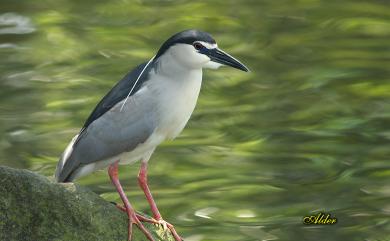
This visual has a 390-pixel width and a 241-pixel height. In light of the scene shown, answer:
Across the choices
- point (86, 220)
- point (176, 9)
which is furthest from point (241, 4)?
point (86, 220)

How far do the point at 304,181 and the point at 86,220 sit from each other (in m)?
3.63

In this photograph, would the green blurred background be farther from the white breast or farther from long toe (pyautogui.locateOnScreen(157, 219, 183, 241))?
the white breast

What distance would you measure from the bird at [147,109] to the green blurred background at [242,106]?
189 cm

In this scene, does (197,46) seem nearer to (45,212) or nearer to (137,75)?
(137,75)

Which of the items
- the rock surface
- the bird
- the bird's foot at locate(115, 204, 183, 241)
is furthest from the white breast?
the rock surface

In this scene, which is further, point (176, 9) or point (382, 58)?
point (176, 9)

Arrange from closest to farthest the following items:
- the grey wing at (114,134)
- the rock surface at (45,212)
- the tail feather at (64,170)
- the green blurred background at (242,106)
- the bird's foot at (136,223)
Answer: the rock surface at (45,212)
the bird's foot at (136,223)
the grey wing at (114,134)
the tail feather at (64,170)
the green blurred background at (242,106)

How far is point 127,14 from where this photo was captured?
46.6 feet

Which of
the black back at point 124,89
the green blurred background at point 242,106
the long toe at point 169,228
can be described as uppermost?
the black back at point 124,89

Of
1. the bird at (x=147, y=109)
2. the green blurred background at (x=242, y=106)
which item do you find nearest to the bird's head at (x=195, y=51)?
the bird at (x=147, y=109)

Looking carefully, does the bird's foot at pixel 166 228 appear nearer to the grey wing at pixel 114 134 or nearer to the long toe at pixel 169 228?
the long toe at pixel 169 228

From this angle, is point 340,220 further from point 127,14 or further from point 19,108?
point 127,14

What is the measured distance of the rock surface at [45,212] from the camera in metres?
6.74

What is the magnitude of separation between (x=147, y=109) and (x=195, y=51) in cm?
46
